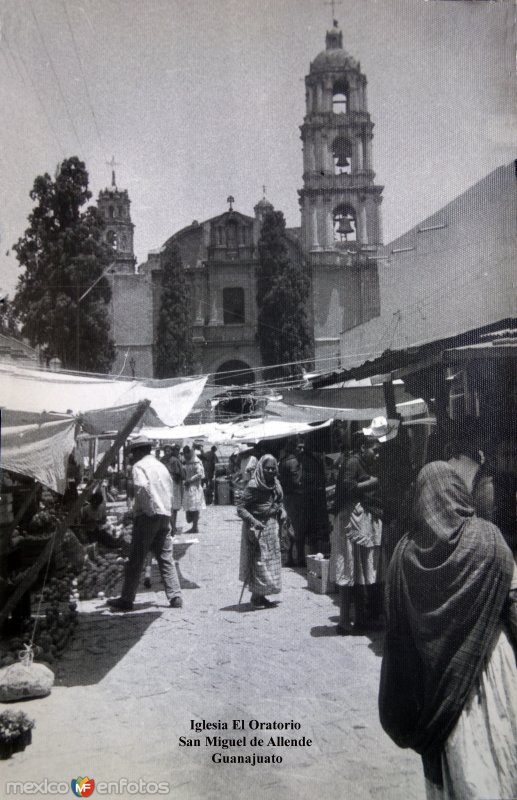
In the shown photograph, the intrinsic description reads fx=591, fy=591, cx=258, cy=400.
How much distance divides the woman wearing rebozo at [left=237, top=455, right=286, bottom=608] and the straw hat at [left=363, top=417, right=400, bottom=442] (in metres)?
1.04

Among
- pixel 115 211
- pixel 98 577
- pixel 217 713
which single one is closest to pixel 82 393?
pixel 115 211

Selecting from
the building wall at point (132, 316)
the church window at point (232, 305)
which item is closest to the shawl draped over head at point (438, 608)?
the building wall at point (132, 316)

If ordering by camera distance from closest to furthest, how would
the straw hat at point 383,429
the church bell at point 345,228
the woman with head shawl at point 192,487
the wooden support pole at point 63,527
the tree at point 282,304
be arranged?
the wooden support pole at point 63,527
the straw hat at point 383,429
the woman with head shawl at point 192,487
the tree at point 282,304
the church bell at point 345,228

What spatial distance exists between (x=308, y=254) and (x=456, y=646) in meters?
9.82

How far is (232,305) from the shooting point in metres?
19.8

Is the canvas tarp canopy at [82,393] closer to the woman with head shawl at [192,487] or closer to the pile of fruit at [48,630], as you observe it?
the pile of fruit at [48,630]

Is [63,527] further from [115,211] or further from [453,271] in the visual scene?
[453,271]

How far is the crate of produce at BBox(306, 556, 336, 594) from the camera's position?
551cm

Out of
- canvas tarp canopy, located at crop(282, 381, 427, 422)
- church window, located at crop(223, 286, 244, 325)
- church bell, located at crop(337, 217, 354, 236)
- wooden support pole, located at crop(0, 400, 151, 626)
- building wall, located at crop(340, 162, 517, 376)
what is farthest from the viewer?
church window, located at crop(223, 286, 244, 325)

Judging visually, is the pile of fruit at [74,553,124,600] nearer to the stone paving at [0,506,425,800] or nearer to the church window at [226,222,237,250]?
the stone paving at [0,506,425,800]

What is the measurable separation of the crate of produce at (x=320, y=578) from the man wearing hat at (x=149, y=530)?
1.27 metres

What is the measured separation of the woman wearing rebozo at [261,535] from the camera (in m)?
5.21

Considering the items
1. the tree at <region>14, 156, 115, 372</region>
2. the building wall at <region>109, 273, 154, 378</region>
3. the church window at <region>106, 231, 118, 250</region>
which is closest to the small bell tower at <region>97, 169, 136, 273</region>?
the church window at <region>106, 231, 118, 250</region>

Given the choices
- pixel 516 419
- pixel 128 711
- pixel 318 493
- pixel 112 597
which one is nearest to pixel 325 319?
pixel 318 493
